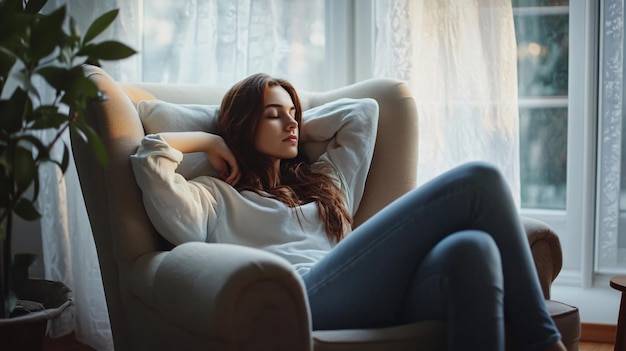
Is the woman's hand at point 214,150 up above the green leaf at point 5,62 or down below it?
below

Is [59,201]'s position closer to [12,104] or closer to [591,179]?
[12,104]

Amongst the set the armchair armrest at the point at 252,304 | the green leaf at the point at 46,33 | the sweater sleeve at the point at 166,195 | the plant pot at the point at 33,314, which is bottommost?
the plant pot at the point at 33,314

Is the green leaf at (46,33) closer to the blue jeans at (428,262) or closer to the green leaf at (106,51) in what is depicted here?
the green leaf at (106,51)

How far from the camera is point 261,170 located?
1.91 m

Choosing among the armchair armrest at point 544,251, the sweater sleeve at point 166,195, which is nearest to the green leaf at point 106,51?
the sweater sleeve at point 166,195

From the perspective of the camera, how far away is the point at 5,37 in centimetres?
124

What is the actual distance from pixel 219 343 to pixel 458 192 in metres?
0.57

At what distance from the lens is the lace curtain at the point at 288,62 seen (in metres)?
2.39

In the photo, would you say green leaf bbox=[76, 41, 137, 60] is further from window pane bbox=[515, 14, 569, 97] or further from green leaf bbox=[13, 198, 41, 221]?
window pane bbox=[515, 14, 569, 97]

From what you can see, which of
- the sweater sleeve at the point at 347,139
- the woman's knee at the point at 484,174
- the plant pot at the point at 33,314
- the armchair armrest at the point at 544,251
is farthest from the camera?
the sweater sleeve at the point at 347,139

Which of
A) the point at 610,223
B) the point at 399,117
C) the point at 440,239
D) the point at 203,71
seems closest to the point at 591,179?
the point at 610,223

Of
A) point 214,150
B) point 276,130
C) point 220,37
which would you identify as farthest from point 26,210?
point 220,37

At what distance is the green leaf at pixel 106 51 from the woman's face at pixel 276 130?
652 mm

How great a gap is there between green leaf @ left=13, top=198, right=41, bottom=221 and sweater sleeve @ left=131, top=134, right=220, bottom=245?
1.16 ft
